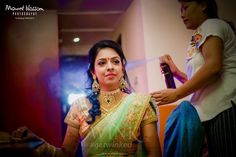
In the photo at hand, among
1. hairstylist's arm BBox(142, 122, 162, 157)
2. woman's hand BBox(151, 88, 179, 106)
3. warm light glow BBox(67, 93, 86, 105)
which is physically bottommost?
hairstylist's arm BBox(142, 122, 162, 157)

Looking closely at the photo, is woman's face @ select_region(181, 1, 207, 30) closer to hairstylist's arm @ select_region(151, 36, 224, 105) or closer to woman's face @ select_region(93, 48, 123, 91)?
hairstylist's arm @ select_region(151, 36, 224, 105)

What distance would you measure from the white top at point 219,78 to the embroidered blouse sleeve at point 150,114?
187 millimetres

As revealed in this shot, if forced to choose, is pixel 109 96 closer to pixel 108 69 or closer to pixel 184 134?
pixel 108 69

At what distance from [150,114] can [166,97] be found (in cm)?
11

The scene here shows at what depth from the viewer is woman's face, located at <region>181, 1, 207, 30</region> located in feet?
4.72

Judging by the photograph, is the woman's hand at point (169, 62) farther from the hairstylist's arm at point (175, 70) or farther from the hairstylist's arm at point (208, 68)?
the hairstylist's arm at point (208, 68)

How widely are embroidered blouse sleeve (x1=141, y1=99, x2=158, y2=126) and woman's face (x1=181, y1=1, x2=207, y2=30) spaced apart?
43 centimetres

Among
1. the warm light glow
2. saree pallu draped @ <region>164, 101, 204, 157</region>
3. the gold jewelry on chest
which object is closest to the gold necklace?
the gold jewelry on chest

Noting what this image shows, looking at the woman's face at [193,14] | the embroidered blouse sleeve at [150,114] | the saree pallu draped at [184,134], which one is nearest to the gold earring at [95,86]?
the embroidered blouse sleeve at [150,114]

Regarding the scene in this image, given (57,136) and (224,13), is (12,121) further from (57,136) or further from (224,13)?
(224,13)

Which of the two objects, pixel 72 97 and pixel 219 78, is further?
pixel 72 97

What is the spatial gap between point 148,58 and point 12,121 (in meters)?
0.75

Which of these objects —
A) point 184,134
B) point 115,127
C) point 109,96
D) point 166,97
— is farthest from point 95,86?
point 184,134

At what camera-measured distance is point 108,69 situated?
140 cm
